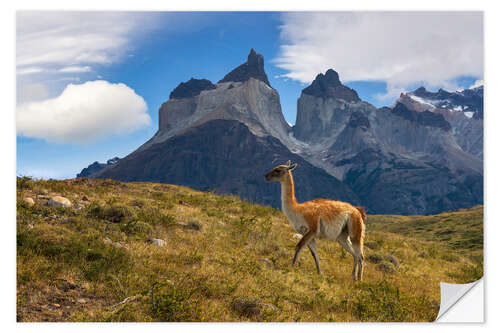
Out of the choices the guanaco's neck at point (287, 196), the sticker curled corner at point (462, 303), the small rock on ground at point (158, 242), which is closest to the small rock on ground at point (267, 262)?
the guanaco's neck at point (287, 196)

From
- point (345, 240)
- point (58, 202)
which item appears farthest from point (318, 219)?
point (58, 202)

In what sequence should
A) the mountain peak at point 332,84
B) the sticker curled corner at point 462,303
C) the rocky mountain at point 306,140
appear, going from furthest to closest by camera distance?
the rocky mountain at point 306,140, the mountain peak at point 332,84, the sticker curled corner at point 462,303

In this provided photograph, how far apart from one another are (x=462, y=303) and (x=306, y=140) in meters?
43.2

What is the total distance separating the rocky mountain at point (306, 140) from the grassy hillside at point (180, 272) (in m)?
4.84

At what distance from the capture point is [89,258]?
28.1 feet

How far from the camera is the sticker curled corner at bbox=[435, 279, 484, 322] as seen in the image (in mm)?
9427

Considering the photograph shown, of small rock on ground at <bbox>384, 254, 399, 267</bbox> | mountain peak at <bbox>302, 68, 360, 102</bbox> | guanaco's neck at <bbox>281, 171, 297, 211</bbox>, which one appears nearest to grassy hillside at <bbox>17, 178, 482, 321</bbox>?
small rock on ground at <bbox>384, 254, 399, 267</bbox>

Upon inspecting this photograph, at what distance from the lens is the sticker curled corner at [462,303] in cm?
943

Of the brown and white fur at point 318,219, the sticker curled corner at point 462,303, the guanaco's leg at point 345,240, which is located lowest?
the sticker curled corner at point 462,303

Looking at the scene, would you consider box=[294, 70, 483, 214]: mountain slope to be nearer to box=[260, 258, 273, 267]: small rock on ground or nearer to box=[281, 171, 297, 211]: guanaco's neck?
box=[281, 171, 297, 211]: guanaco's neck

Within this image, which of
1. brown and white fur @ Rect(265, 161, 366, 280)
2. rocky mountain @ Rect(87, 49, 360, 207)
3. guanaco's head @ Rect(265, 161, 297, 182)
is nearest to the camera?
brown and white fur @ Rect(265, 161, 366, 280)

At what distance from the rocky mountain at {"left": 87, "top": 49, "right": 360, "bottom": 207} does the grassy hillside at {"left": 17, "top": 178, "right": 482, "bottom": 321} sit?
18.6 ft

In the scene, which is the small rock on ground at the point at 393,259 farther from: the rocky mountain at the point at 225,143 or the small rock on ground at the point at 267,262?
the rocky mountain at the point at 225,143
